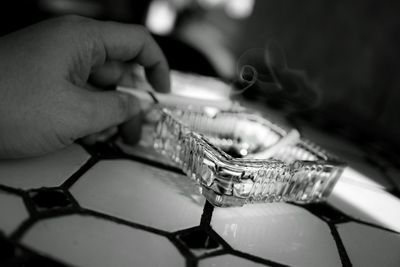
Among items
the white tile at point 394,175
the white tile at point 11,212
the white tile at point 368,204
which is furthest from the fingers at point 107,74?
the white tile at point 394,175

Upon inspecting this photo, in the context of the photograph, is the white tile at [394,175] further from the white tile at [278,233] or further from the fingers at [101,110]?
the fingers at [101,110]

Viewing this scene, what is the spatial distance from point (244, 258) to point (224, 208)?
10 cm

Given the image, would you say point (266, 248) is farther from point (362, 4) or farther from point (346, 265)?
point (362, 4)

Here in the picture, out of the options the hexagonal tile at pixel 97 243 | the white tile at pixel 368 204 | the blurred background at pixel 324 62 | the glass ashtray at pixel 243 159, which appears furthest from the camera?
the blurred background at pixel 324 62

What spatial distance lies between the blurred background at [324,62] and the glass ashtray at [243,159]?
0.10 m

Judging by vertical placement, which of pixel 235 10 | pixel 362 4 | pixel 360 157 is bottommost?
pixel 360 157

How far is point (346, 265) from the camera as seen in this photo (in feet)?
1.40

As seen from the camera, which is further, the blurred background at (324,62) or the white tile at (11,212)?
the blurred background at (324,62)

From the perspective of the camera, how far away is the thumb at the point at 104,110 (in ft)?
1.57

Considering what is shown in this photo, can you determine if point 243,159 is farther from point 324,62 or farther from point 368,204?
point 324,62

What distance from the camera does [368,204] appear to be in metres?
0.61

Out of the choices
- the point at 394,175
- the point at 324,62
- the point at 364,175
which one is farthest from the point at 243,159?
the point at 324,62

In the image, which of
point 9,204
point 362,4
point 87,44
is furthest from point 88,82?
point 362,4

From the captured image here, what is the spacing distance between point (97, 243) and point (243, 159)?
0.18 metres
